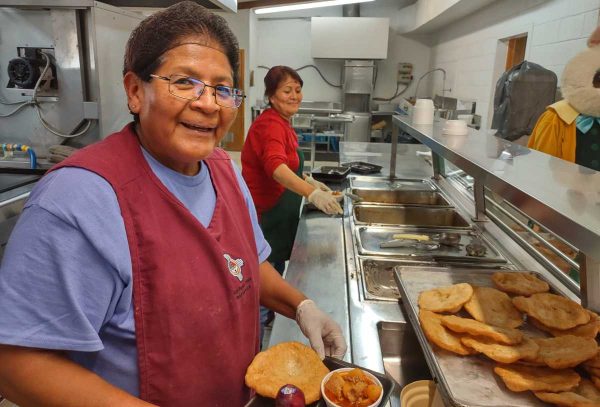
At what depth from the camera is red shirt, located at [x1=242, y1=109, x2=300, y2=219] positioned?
2.43 metres

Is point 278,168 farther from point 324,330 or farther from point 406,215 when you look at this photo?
point 324,330

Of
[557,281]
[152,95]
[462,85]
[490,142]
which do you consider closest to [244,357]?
[152,95]

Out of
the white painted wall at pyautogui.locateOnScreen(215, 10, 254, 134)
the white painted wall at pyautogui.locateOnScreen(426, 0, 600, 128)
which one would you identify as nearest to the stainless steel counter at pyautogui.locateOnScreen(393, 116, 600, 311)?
the white painted wall at pyautogui.locateOnScreen(426, 0, 600, 128)

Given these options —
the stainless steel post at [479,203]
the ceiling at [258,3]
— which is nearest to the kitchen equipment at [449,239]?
the stainless steel post at [479,203]

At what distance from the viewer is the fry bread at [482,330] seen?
99 cm

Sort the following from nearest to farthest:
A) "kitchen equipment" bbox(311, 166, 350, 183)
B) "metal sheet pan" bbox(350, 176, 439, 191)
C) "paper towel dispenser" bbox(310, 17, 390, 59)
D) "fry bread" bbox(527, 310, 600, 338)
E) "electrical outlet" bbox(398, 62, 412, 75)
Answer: "fry bread" bbox(527, 310, 600, 338), "metal sheet pan" bbox(350, 176, 439, 191), "kitchen equipment" bbox(311, 166, 350, 183), "paper towel dispenser" bbox(310, 17, 390, 59), "electrical outlet" bbox(398, 62, 412, 75)

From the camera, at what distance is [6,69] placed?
7.80ft

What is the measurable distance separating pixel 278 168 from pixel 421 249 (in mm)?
936

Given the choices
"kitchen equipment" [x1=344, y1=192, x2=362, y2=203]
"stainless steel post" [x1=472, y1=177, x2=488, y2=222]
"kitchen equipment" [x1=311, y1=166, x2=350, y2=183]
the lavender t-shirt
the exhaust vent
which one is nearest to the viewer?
the lavender t-shirt

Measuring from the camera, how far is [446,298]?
121 cm

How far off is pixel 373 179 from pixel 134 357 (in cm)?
258

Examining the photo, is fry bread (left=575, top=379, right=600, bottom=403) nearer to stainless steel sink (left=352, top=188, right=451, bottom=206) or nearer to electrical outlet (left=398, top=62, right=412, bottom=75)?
stainless steel sink (left=352, top=188, right=451, bottom=206)

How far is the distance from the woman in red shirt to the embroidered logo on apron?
4.51ft

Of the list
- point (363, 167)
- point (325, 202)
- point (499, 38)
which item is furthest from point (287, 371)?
point (499, 38)
